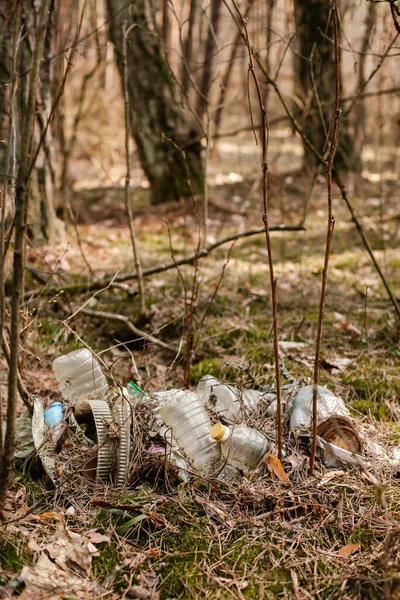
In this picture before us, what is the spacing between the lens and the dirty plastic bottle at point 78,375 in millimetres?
2711

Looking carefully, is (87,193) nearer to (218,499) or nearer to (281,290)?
(281,290)

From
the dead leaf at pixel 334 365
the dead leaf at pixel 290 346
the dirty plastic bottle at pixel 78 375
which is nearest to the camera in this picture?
the dirty plastic bottle at pixel 78 375

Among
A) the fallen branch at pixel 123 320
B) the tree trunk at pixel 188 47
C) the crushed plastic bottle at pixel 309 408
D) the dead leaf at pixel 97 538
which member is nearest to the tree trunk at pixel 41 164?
the tree trunk at pixel 188 47

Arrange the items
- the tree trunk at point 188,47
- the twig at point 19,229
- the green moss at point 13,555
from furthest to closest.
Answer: the tree trunk at point 188,47 → the green moss at point 13,555 → the twig at point 19,229

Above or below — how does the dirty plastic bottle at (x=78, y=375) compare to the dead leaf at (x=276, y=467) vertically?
above

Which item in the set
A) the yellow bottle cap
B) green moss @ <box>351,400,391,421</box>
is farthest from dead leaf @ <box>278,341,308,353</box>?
the yellow bottle cap

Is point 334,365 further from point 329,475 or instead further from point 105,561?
point 105,561

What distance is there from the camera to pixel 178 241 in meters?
5.64

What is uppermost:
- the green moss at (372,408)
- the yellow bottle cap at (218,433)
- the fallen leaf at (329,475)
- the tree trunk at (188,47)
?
the tree trunk at (188,47)

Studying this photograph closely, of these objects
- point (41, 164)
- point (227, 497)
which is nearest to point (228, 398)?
point (227, 497)

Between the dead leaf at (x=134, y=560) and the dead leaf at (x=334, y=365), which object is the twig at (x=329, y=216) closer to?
the dead leaf at (x=134, y=560)

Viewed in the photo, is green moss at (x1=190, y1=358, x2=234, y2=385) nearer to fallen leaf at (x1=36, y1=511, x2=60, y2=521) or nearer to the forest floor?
the forest floor

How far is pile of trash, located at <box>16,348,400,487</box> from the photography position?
227 cm

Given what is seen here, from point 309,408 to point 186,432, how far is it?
1.83 ft
